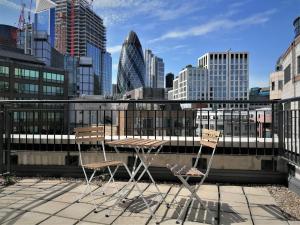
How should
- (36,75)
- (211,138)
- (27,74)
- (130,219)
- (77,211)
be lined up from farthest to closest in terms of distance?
(36,75) < (27,74) < (211,138) < (77,211) < (130,219)

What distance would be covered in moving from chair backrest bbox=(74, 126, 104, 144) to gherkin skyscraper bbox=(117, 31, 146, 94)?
148965mm

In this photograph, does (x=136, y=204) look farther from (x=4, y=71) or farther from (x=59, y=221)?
(x=4, y=71)

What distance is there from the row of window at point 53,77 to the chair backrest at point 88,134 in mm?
86301

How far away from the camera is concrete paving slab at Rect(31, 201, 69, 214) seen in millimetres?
4725

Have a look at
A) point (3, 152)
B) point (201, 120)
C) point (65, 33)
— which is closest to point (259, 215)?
point (201, 120)

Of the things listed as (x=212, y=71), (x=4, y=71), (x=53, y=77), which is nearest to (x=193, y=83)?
(x=212, y=71)

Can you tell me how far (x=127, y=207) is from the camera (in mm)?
4934

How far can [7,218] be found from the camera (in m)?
4.39

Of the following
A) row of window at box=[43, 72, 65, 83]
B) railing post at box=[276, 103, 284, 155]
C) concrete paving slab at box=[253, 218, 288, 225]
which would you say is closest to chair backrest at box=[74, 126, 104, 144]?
concrete paving slab at box=[253, 218, 288, 225]

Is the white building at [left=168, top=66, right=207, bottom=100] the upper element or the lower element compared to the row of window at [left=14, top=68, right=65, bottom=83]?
upper

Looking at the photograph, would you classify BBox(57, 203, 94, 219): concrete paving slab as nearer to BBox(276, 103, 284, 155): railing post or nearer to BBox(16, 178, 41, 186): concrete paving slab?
BBox(16, 178, 41, 186): concrete paving slab

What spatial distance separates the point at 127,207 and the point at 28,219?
131cm

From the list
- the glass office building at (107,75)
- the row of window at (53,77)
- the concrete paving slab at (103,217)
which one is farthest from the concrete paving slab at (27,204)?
the glass office building at (107,75)

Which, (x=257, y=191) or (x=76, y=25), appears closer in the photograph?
(x=257, y=191)
